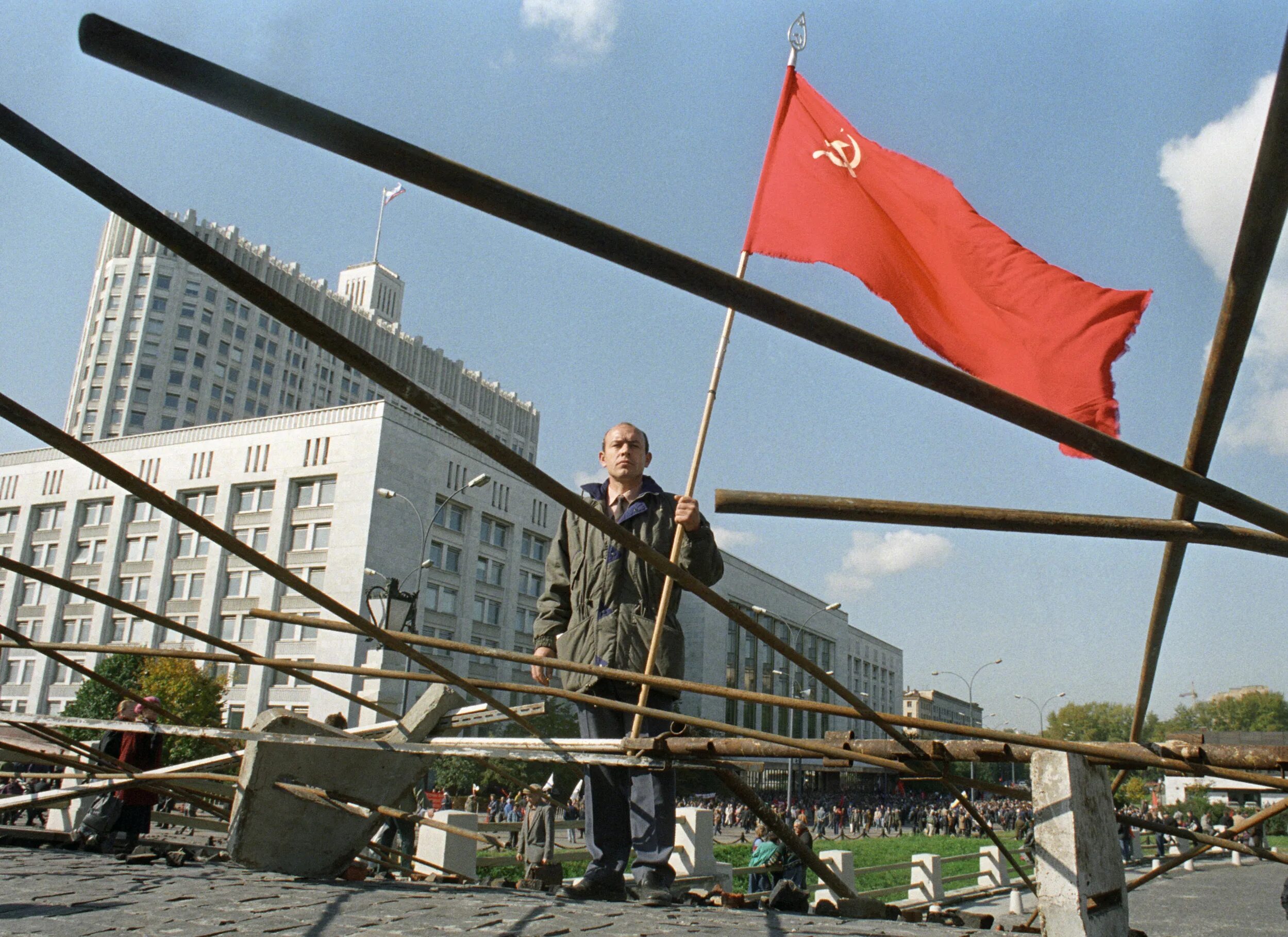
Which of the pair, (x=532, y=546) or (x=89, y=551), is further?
(x=532, y=546)

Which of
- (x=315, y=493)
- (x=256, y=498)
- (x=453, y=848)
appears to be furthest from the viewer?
(x=256, y=498)

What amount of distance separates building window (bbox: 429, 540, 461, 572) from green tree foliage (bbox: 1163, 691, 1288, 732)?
287ft

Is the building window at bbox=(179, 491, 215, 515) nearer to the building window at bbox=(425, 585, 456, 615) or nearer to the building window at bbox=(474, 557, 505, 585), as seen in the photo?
the building window at bbox=(425, 585, 456, 615)

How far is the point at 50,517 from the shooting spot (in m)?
54.2

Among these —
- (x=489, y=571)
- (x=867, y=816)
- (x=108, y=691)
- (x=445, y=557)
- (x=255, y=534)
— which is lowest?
(x=867, y=816)

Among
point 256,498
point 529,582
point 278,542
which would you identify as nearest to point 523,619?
point 529,582

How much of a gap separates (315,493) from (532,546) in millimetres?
13930

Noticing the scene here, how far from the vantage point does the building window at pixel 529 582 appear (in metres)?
55.8

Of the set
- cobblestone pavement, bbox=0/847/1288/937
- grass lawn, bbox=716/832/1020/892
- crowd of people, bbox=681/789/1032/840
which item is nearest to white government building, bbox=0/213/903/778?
crowd of people, bbox=681/789/1032/840

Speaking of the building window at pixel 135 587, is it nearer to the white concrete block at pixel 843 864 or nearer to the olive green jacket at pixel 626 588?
the white concrete block at pixel 843 864

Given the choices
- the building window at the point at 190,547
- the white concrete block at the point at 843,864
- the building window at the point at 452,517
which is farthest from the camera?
the building window at the point at 452,517

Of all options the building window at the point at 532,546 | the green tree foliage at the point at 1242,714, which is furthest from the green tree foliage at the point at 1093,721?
the building window at the point at 532,546

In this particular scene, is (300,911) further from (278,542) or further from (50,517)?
(50,517)

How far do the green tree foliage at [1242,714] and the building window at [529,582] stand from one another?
80827 mm
